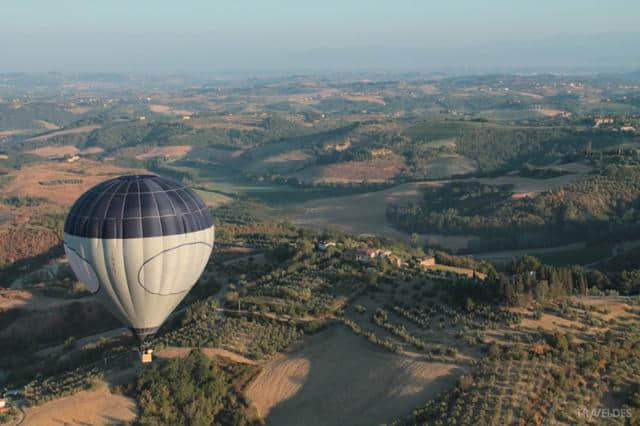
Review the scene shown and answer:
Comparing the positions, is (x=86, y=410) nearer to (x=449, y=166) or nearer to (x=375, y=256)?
(x=375, y=256)

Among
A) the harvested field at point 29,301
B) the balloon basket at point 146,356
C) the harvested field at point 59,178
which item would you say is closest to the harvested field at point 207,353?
the balloon basket at point 146,356

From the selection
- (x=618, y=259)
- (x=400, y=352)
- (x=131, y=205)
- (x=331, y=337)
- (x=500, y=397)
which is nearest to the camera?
(x=500, y=397)

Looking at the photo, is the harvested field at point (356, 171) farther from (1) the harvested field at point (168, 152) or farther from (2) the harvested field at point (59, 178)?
(1) the harvested field at point (168, 152)

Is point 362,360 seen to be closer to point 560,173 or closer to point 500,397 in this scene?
point 500,397

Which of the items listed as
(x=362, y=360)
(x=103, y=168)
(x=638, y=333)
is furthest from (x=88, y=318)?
(x=103, y=168)

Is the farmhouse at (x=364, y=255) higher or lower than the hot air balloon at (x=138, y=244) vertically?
lower

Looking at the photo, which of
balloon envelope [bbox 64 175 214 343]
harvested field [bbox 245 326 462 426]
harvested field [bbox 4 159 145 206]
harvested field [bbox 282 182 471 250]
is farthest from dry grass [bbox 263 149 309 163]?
balloon envelope [bbox 64 175 214 343]

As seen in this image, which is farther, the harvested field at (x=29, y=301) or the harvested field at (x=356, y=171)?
the harvested field at (x=356, y=171)
